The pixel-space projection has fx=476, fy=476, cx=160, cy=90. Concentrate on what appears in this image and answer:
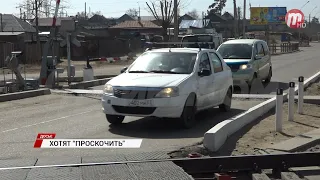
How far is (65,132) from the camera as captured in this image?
933 centimetres

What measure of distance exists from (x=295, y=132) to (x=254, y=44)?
9.16 meters

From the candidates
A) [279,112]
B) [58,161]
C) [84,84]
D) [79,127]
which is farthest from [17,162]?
[84,84]

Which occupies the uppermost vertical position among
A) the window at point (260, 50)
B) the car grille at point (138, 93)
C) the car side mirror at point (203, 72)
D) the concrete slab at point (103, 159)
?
the window at point (260, 50)

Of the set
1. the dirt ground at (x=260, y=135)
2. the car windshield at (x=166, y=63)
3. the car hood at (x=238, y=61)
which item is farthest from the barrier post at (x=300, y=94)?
the car hood at (x=238, y=61)

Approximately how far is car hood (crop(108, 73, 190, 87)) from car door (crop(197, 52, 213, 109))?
52cm

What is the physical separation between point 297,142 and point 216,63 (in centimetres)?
365

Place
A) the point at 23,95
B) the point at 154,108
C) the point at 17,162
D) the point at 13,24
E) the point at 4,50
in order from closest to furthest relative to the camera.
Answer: the point at 17,162 → the point at 154,108 → the point at 23,95 → the point at 4,50 → the point at 13,24

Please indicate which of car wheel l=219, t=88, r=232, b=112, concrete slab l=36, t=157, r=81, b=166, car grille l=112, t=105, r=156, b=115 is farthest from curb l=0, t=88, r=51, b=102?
concrete slab l=36, t=157, r=81, b=166

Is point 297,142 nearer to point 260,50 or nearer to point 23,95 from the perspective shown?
point 23,95

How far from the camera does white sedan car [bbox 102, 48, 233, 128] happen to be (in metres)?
9.09

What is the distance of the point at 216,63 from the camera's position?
445 inches

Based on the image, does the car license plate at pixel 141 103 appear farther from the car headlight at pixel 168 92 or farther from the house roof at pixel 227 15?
the house roof at pixel 227 15

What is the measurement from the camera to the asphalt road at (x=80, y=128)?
7.85m

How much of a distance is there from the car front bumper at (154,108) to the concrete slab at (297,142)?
210cm
